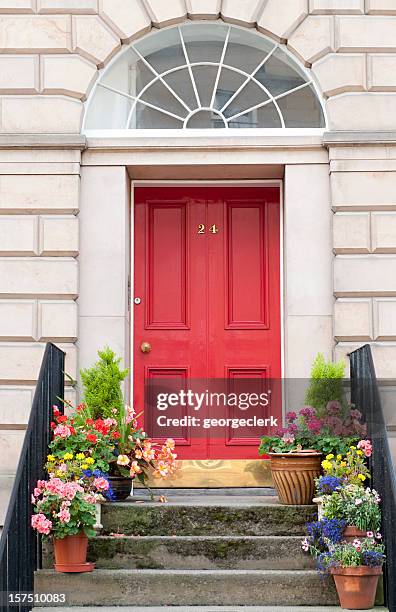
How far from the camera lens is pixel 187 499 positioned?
7.19 metres

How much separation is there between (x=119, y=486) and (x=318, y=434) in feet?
4.48

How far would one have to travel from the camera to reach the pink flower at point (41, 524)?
5.91 m

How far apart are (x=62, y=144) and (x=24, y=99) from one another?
49cm

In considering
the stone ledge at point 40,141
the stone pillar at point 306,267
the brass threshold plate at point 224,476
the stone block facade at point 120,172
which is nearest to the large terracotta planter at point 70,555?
the stone block facade at point 120,172

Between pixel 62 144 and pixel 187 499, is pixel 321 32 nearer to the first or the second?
pixel 62 144

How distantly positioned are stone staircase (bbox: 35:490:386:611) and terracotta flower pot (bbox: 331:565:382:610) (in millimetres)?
149

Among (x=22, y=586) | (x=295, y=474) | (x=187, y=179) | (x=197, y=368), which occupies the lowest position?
(x=22, y=586)

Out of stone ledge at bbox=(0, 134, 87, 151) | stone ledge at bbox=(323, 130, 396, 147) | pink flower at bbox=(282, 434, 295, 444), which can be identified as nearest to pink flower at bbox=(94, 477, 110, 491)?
pink flower at bbox=(282, 434, 295, 444)

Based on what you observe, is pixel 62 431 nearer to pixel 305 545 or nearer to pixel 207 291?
pixel 305 545

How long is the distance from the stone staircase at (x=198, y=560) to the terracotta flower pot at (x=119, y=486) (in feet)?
0.33

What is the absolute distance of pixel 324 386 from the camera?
719 centimetres

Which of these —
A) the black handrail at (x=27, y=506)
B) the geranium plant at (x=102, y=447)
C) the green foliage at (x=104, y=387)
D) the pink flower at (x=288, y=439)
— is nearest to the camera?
the black handrail at (x=27, y=506)

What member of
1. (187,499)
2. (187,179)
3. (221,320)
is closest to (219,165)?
(187,179)

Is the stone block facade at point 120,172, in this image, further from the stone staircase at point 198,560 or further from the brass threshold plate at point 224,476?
the stone staircase at point 198,560
